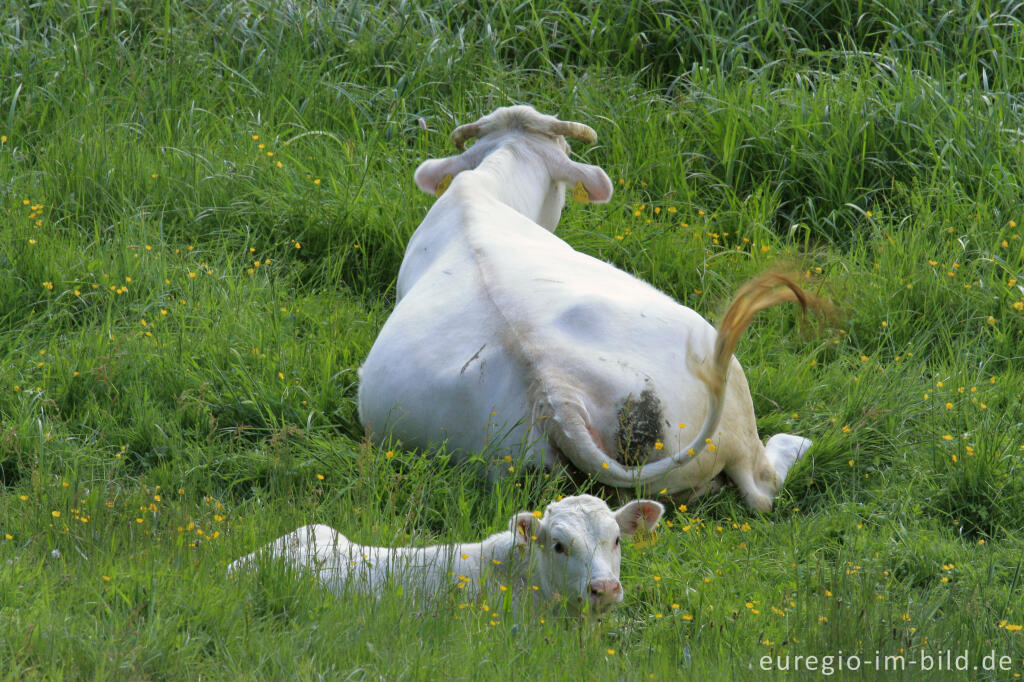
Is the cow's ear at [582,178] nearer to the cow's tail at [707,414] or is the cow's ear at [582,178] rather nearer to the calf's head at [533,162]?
the calf's head at [533,162]

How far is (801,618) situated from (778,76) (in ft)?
17.4

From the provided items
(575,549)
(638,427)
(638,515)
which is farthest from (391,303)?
(575,549)

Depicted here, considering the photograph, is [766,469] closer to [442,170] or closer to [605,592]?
[605,592]

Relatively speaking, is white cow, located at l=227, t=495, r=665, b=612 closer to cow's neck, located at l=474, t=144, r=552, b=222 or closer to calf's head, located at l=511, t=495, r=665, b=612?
calf's head, located at l=511, t=495, r=665, b=612

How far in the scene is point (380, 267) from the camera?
6.92m

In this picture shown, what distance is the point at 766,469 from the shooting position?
16.7ft

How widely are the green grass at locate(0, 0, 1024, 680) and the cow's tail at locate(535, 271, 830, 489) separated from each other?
21 cm

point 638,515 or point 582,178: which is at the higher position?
point 638,515

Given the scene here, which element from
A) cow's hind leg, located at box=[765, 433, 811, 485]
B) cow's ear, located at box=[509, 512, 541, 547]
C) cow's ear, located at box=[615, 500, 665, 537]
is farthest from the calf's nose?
cow's hind leg, located at box=[765, 433, 811, 485]

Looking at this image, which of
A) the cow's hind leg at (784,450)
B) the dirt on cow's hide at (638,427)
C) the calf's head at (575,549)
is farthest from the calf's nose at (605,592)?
the cow's hind leg at (784,450)

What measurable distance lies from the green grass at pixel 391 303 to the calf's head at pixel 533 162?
239mm

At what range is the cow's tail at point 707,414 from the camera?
4.39 m

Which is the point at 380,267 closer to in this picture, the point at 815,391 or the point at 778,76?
the point at 815,391

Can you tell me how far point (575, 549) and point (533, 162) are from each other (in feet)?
11.1
